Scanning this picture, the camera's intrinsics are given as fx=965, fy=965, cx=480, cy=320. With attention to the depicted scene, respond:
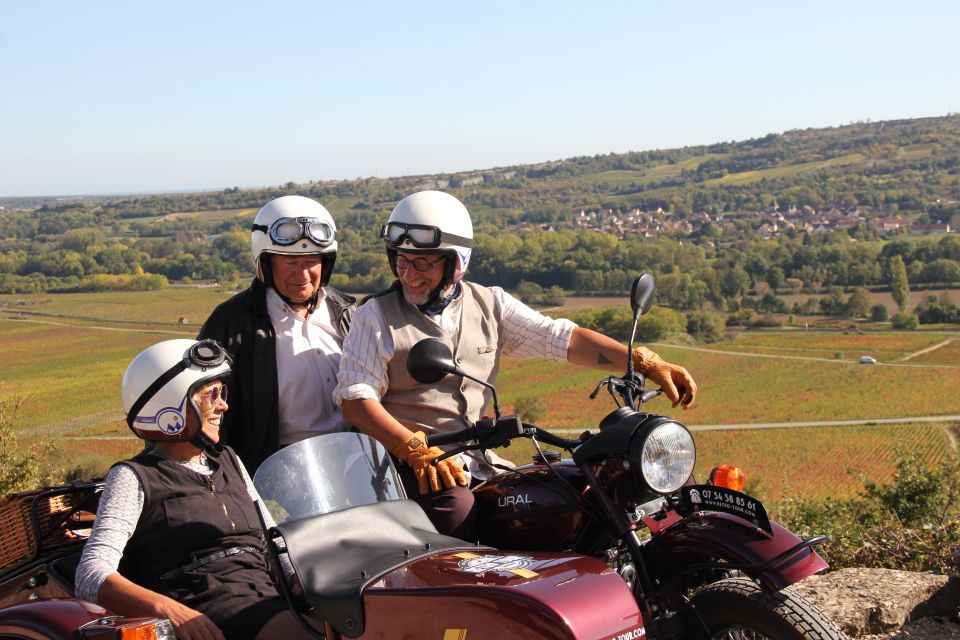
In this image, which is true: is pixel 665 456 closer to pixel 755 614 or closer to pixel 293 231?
pixel 755 614

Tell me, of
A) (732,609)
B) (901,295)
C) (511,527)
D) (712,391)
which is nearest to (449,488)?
(511,527)

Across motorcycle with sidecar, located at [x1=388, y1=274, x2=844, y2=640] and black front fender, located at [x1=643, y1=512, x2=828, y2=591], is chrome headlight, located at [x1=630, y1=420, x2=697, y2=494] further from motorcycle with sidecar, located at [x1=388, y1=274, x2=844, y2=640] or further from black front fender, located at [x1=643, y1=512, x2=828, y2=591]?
black front fender, located at [x1=643, y1=512, x2=828, y2=591]

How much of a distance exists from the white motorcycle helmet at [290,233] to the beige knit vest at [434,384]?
89 cm

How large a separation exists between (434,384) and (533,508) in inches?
36.9

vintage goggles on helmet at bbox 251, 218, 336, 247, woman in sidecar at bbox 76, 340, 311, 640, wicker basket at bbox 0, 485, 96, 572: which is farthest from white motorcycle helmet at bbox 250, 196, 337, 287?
wicker basket at bbox 0, 485, 96, 572

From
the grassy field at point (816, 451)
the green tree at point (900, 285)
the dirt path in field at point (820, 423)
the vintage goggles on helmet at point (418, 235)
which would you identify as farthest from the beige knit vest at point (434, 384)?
the green tree at point (900, 285)

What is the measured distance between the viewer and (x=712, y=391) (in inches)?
3078

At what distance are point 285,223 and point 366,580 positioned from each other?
2735mm

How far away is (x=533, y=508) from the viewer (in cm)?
358

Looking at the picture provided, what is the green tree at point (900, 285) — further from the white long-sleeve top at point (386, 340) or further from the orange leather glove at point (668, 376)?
the orange leather glove at point (668, 376)

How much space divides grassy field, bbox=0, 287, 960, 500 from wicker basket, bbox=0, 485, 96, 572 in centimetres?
3529

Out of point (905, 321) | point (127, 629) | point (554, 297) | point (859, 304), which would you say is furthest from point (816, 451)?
point (127, 629)

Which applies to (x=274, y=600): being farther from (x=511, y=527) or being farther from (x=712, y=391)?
(x=712, y=391)

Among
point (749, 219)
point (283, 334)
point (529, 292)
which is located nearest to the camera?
point (283, 334)
